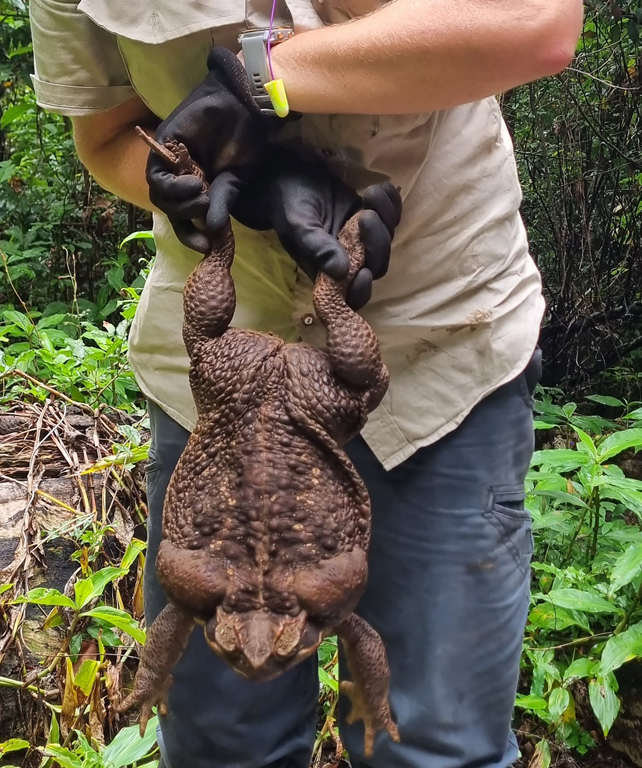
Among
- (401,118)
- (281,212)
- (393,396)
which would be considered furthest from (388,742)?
(401,118)

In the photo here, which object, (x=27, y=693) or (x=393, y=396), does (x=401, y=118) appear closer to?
(x=393, y=396)

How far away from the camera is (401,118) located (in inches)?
45.9

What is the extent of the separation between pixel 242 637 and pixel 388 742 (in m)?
0.70

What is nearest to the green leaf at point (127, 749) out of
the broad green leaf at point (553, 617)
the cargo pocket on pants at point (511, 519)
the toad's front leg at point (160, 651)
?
the toad's front leg at point (160, 651)

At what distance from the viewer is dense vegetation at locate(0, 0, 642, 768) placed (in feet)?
6.89

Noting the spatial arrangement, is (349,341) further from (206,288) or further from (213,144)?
(213,144)

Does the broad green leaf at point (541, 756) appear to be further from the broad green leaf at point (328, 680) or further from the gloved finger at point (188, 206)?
the gloved finger at point (188, 206)

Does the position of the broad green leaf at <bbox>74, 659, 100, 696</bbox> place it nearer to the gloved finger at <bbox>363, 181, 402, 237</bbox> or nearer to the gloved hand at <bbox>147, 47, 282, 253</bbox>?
the gloved hand at <bbox>147, 47, 282, 253</bbox>

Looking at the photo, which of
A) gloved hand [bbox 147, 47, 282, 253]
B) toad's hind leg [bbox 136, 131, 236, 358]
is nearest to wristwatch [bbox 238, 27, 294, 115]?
gloved hand [bbox 147, 47, 282, 253]

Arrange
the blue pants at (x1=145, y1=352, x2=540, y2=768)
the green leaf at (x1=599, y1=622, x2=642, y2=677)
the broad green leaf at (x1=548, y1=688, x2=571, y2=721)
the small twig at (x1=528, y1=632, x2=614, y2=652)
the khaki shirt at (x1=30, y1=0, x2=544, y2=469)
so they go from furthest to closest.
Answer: the small twig at (x1=528, y1=632, x2=614, y2=652) < the broad green leaf at (x1=548, y1=688, x2=571, y2=721) < the green leaf at (x1=599, y1=622, x2=642, y2=677) < the blue pants at (x1=145, y1=352, x2=540, y2=768) < the khaki shirt at (x1=30, y1=0, x2=544, y2=469)

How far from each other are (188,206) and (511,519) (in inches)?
32.7

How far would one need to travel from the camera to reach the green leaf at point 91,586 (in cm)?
188

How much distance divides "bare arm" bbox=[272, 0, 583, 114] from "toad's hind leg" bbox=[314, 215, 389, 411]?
0.78 feet

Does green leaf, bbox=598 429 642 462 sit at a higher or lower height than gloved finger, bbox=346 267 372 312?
lower
